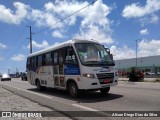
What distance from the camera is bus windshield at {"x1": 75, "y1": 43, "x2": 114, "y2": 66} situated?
15.4 metres

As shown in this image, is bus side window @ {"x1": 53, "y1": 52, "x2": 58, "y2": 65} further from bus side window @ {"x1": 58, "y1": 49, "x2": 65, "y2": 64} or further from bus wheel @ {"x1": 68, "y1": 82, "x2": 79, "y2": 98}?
bus wheel @ {"x1": 68, "y1": 82, "x2": 79, "y2": 98}

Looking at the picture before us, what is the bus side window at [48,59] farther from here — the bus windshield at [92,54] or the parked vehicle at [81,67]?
the bus windshield at [92,54]

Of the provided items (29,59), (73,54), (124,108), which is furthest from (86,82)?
(29,59)

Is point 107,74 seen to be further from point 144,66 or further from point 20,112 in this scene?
point 144,66

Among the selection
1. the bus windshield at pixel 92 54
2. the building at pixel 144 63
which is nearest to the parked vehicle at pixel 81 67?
the bus windshield at pixel 92 54

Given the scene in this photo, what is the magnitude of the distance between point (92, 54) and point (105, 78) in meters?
1.35

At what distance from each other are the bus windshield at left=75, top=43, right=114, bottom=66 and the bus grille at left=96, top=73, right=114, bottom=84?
530 mm

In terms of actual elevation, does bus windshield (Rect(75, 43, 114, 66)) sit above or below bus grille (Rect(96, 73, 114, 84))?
above

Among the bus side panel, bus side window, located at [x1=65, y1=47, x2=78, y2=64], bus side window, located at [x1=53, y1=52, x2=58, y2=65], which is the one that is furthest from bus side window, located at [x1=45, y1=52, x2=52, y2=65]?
bus side window, located at [x1=65, y1=47, x2=78, y2=64]

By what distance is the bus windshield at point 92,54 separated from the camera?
15.4 meters

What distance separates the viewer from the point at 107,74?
50.8 feet

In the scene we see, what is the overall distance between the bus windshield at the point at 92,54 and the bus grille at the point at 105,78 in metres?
0.53

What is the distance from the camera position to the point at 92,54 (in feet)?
51.7

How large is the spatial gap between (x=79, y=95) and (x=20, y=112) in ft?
17.9
